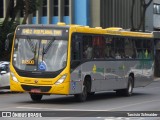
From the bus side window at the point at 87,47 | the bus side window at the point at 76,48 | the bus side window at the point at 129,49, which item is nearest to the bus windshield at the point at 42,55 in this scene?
the bus side window at the point at 76,48

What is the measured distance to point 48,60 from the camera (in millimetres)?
20812

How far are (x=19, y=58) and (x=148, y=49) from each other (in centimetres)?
949

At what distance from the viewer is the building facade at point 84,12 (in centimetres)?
5478

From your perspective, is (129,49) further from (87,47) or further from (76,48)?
(76,48)

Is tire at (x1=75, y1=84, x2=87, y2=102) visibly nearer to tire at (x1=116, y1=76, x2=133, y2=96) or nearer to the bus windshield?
the bus windshield

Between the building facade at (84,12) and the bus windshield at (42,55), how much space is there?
31.1 m

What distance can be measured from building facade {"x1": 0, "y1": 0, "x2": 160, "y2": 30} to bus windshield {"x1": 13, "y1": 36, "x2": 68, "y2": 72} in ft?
102

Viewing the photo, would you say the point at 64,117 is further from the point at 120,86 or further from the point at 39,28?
the point at 120,86

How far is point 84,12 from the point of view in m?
54.5

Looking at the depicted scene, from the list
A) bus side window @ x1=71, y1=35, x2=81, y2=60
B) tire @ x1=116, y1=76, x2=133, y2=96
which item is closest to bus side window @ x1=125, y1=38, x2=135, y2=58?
tire @ x1=116, y1=76, x2=133, y2=96

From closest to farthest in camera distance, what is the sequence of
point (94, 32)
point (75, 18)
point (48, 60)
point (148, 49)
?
point (48, 60) → point (94, 32) → point (148, 49) → point (75, 18)

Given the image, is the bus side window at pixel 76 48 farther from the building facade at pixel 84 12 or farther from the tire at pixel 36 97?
the building facade at pixel 84 12

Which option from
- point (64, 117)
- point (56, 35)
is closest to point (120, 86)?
point (56, 35)

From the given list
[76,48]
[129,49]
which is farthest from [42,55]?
[129,49]
